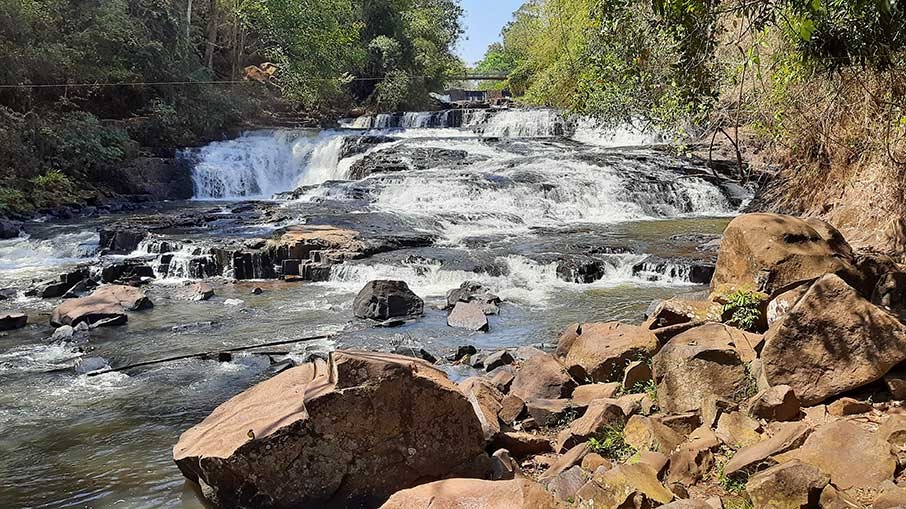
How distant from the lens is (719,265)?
6156 millimetres

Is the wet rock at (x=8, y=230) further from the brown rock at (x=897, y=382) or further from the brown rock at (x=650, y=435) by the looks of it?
the brown rock at (x=897, y=382)

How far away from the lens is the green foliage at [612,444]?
393 centimetres

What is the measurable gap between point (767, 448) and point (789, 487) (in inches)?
18.1

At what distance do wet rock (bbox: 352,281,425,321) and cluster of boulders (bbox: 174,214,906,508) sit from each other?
439 cm

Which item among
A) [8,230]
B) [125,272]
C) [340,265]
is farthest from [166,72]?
[340,265]

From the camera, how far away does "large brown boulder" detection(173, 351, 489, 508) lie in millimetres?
3740

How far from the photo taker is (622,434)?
410 cm

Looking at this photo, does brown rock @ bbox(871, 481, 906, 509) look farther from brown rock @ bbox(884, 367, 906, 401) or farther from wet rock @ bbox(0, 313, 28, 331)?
wet rock @ bbox(0, 313, 28, 331)

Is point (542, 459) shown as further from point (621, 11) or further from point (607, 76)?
point (607, 76)

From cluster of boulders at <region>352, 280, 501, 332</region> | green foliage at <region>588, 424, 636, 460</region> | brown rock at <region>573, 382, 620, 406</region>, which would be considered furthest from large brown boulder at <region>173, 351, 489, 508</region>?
cluster of boulders at <region>352, 280, 501, 332</region>

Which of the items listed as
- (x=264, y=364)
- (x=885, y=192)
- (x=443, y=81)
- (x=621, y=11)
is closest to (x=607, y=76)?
(x=621, y=11)

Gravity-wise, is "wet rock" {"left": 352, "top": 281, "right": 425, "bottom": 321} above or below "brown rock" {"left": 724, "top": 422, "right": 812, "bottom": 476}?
below

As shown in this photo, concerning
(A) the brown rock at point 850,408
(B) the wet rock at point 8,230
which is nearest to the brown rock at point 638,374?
(A) the brown rock at point 850,408

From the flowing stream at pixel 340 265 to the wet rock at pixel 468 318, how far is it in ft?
0.56
